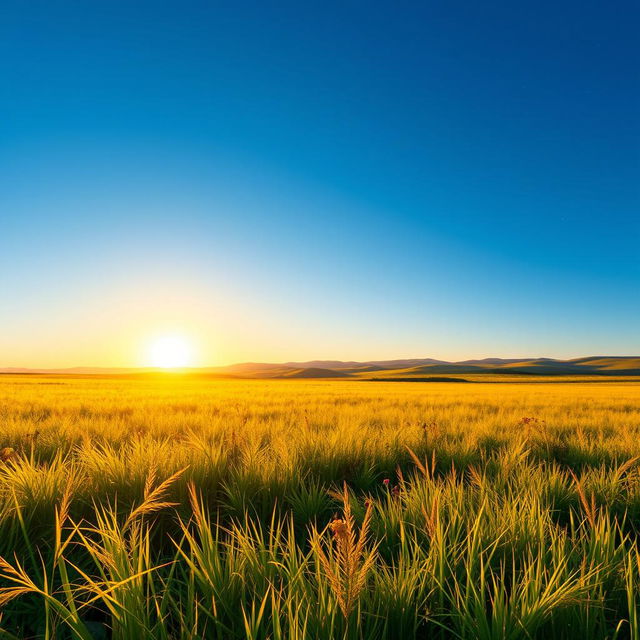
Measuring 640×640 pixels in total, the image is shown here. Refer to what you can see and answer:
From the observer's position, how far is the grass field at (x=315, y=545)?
1.18 metres

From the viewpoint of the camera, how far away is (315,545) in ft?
4.51

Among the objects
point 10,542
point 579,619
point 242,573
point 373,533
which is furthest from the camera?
point 373,533

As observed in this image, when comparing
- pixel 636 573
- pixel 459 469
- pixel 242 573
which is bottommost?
pixel 459 469

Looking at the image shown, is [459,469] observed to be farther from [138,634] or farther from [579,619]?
[138,634]

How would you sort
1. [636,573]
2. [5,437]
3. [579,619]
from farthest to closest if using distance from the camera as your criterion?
[5,437], [636,573], [579,619]

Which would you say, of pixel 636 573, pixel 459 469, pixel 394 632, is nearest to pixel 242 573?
pixel 394 632

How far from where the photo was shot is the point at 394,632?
129 centimetres

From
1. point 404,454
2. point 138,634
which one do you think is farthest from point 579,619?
point 404,454

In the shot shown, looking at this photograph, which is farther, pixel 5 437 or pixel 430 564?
pixel 5 437

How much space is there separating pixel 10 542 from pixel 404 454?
321cm

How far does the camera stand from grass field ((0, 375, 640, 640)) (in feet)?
3.88

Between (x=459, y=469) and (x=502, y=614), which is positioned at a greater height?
(x=502, y=614)

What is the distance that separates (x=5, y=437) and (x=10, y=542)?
325 cm

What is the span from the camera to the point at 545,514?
1897mm
